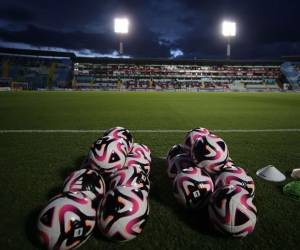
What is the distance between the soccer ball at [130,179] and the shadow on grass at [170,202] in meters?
0.49

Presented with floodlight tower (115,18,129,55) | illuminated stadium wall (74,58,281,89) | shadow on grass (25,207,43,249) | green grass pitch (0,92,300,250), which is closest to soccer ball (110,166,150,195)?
green grass pitch (0,92,300,250)

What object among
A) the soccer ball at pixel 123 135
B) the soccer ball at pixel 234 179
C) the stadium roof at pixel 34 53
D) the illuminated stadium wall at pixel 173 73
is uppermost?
the stadium roof at pixel 34 53

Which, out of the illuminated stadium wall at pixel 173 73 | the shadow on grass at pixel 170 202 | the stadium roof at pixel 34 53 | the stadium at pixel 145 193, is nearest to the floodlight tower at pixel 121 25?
the illuminated stadium wall at pixel 173 73

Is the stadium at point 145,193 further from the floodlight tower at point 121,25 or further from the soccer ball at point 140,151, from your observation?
the floodlight tower at point 121,25

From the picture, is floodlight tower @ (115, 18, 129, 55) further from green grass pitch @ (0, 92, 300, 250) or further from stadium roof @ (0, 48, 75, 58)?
green grass pitch @ (0, 92, 300, 250)

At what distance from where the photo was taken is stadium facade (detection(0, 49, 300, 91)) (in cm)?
6481

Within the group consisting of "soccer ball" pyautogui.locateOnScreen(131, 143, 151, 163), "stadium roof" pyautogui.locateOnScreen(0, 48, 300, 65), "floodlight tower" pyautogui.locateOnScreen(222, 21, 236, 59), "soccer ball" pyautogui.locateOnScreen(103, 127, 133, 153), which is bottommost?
"soccer ball" pyautogui.locateOnScreen(131, 143, 151, 163)

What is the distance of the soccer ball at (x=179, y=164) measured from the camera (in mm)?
4195

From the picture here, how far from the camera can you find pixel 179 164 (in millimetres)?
4281

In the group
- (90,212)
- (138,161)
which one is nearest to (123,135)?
(138,161)

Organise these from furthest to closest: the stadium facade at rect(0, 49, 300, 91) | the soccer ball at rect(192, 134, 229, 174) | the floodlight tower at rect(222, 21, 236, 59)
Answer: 1. the stadium facade at rect(0, 49, 300, 91)
2. the floodlight tower at rect(222, 21, 236, 59)
3. the soccer ball at rect(192, 134, 229, 174)

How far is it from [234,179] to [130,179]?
4.82ft

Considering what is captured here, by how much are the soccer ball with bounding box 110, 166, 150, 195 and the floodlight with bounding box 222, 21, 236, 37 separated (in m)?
50.9

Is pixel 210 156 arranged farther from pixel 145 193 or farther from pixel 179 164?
pixel 145 193
